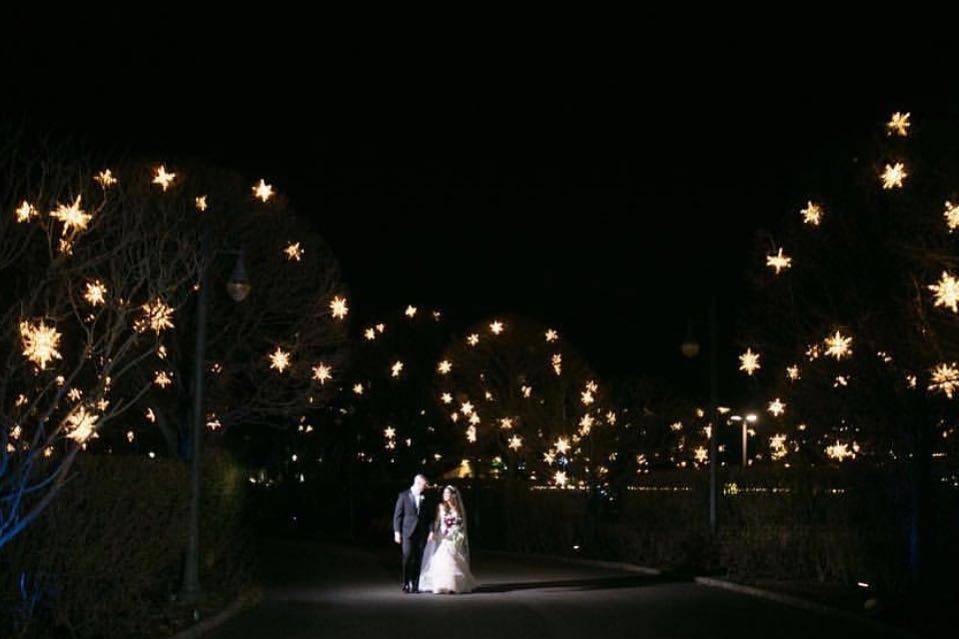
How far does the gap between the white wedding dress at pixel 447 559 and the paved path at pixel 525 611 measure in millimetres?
478

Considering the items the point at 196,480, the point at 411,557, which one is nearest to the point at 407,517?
the point at 411,557

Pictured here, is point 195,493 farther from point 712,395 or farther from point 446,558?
point 712,395

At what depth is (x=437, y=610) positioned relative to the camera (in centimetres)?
2134

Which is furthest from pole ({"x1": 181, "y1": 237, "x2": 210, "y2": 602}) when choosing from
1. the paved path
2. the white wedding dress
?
the white wedding dress

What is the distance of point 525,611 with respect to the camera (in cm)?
2100

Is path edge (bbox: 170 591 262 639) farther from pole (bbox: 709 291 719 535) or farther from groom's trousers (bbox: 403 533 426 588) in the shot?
pole (bbox: 709 291 719 535)

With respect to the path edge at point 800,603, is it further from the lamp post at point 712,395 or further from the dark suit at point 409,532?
the dark suit at point 409,532

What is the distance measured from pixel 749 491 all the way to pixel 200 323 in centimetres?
1258

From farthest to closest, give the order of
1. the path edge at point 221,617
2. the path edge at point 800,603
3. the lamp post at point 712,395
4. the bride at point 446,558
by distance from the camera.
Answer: the lamp post at point 712,395, the bride at point 446,558, the path edge at point 800,603, the path edge at point 221,617

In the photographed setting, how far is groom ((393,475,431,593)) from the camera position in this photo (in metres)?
24.9

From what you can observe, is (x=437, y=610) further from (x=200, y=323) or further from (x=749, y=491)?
(x=749, y=491)

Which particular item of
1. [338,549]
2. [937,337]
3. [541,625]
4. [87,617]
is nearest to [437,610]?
[541,625]

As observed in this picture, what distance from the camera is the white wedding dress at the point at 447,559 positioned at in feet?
80.9

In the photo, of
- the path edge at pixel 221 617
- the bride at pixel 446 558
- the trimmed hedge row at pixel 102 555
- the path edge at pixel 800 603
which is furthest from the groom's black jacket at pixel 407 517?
the path edge at pixel 800 603
